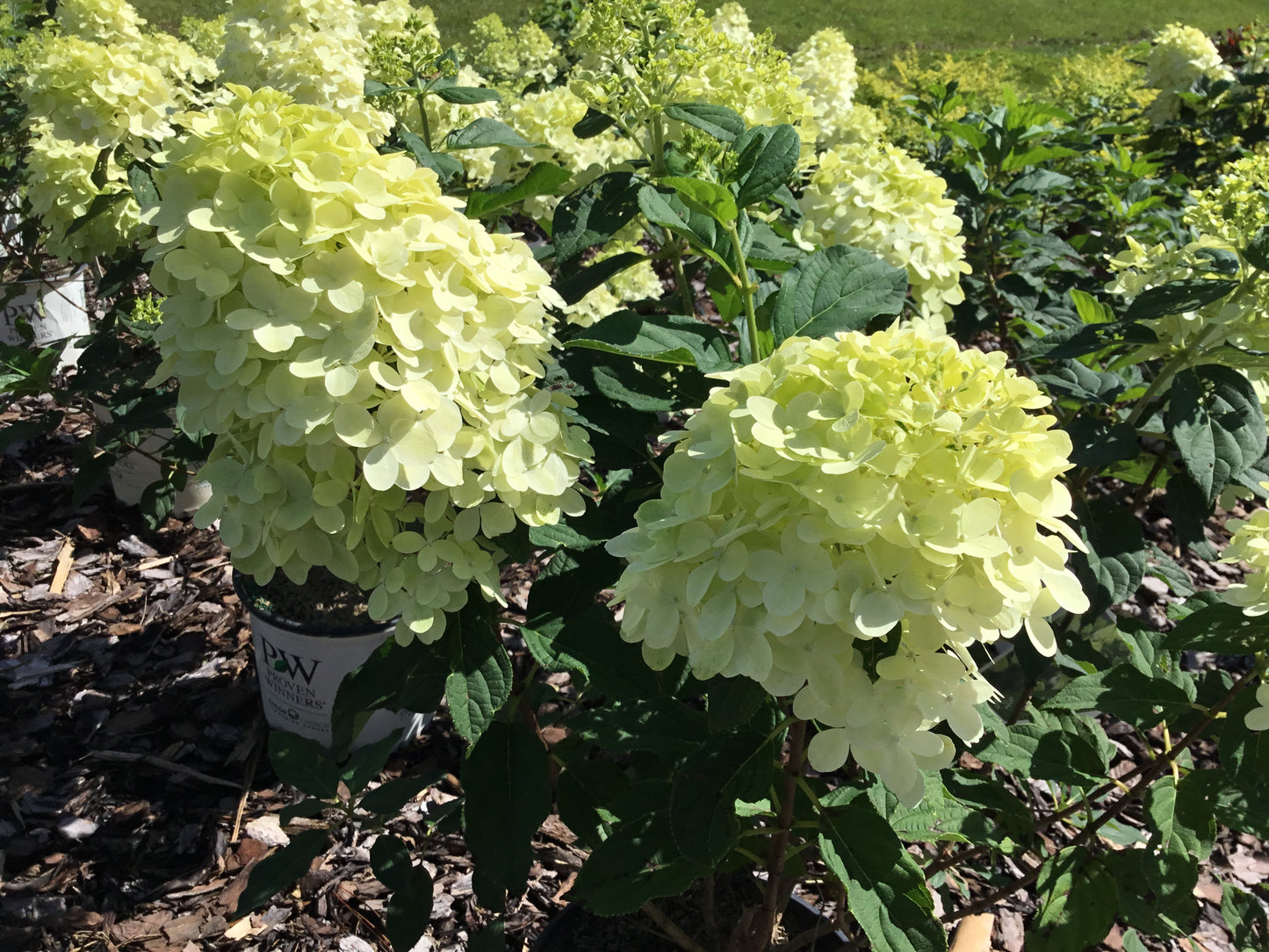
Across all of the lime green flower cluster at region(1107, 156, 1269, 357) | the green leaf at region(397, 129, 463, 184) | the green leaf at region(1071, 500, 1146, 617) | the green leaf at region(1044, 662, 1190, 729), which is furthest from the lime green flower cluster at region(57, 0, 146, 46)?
the green leaf at region(1044, 662, 1190, 729)

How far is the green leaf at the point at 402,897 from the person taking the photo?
4.90 feet

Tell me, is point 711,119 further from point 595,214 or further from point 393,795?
point 393,795

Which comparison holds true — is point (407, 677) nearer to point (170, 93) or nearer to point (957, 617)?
point (957, 617)

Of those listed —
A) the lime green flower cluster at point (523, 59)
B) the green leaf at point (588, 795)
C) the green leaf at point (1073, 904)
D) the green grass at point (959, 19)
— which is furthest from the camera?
the green grass at point (959, 19)

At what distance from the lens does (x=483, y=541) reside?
1.28 metres

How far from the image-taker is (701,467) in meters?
0.97

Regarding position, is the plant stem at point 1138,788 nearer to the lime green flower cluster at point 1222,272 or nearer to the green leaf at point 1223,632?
the green leaf at point 1223,632

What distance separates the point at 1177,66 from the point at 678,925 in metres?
5.03

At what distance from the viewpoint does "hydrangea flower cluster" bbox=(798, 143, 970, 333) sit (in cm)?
206

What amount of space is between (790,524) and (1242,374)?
1512 millimetres

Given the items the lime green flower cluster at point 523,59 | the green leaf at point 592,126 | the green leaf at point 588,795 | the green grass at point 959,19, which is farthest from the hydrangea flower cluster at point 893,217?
the green grass at point 959,19

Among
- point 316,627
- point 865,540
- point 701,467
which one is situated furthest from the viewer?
point 316,627

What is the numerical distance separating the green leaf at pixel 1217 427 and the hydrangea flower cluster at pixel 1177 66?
3.71m

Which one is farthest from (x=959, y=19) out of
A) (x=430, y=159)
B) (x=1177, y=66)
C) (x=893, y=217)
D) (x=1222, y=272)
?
(x=430, y=159)
